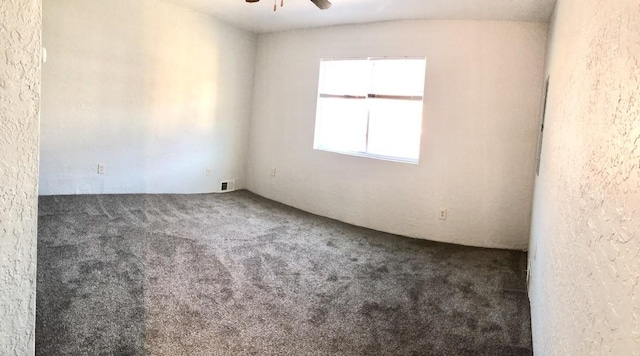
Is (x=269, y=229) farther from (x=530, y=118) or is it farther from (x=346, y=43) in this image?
(x=530, y=118)

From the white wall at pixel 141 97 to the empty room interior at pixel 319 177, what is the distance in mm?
23

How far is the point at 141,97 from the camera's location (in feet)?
15.9

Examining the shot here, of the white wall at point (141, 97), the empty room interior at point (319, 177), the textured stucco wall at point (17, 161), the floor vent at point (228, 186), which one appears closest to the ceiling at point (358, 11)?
the empty room interior at point (319, 177)

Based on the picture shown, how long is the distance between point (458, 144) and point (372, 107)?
3.54 feet

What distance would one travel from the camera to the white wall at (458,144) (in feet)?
13.3

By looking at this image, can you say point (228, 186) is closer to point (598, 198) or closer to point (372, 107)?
point (372, 107)

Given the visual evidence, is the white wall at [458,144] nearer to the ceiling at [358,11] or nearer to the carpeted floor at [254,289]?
the ceiling at [358,11]

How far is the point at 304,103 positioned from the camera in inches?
212

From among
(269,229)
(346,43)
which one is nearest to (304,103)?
(346,43)

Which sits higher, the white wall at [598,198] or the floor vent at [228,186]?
the white wall at [598,198]

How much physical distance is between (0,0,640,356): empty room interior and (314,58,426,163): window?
0.08 ft

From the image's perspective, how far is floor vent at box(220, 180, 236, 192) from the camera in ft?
19.3

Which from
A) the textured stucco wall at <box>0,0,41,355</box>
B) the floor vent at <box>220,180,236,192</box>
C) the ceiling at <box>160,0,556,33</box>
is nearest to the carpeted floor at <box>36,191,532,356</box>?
the textured stucco wall at <box>0,0,41,355</box>

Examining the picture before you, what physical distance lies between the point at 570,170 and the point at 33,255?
186cm
